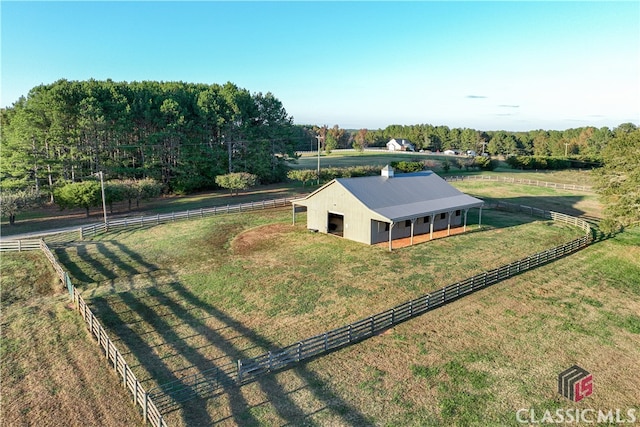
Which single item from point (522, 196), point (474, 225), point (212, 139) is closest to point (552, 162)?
point (522, 196)

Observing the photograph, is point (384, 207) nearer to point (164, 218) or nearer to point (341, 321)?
point (341, 321)

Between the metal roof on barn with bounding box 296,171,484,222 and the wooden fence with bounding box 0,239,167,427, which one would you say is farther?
the metal roof on barn with bounding box 296,171,484,222

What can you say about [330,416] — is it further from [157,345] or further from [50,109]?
[50,109]

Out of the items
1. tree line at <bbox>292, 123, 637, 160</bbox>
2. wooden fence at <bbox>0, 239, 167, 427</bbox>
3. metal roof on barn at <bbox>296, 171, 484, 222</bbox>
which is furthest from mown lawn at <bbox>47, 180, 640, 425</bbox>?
tree line at <bbox>292, 123, 637, 160</bbox>

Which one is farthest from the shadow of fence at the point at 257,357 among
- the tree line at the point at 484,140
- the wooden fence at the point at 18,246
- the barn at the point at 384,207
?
the tree line at the point at 484,140

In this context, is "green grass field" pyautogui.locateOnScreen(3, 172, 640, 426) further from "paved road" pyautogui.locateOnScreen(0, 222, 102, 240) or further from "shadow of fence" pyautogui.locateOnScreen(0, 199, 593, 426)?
"paved road" pyautogui.locateOnScreen(0, 222, 102, 240)

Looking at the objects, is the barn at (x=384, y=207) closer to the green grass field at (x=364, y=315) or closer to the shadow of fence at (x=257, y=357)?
the green grass field at (x=364, y=315)
